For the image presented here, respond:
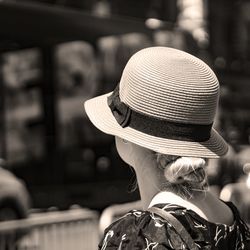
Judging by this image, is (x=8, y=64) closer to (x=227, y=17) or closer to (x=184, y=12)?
(x=184, y=12)

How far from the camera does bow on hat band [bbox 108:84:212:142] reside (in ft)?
6.06

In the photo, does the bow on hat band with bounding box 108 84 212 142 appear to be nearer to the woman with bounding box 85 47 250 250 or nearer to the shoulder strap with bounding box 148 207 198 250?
the woman with bounding box 85 47 250 250

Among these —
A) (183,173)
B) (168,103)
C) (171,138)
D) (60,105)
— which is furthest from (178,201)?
(60,105)

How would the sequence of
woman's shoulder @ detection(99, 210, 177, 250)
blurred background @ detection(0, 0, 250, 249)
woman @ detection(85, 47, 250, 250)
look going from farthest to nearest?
blurred background @ detection(0, 0, 250, 249) < woman @ detection(85, 47, 250, 250) < woman's shoulder @ detection(99, 210, 177, 250)

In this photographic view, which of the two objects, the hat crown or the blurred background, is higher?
the hat crown

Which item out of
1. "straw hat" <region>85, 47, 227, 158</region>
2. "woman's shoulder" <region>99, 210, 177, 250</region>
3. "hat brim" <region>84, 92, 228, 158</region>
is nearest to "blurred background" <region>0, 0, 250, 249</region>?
"hat brim" <region>84, 92, 228, 158</region>

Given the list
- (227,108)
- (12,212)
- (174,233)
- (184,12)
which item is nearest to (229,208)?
(174,233)

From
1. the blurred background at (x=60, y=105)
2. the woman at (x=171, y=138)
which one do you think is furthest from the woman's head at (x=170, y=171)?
the blurred background at (x=60, y=105)

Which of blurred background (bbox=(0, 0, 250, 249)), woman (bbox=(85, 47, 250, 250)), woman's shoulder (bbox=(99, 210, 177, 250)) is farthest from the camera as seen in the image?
blurred background (bbox=(0, 0, 250, 249))

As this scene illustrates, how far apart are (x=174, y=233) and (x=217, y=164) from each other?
12.1m

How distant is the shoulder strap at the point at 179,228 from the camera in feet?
5.60

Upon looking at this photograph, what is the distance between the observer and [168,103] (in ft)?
5.97

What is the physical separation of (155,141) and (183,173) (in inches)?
4.8

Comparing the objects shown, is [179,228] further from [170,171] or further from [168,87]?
[168,87]
